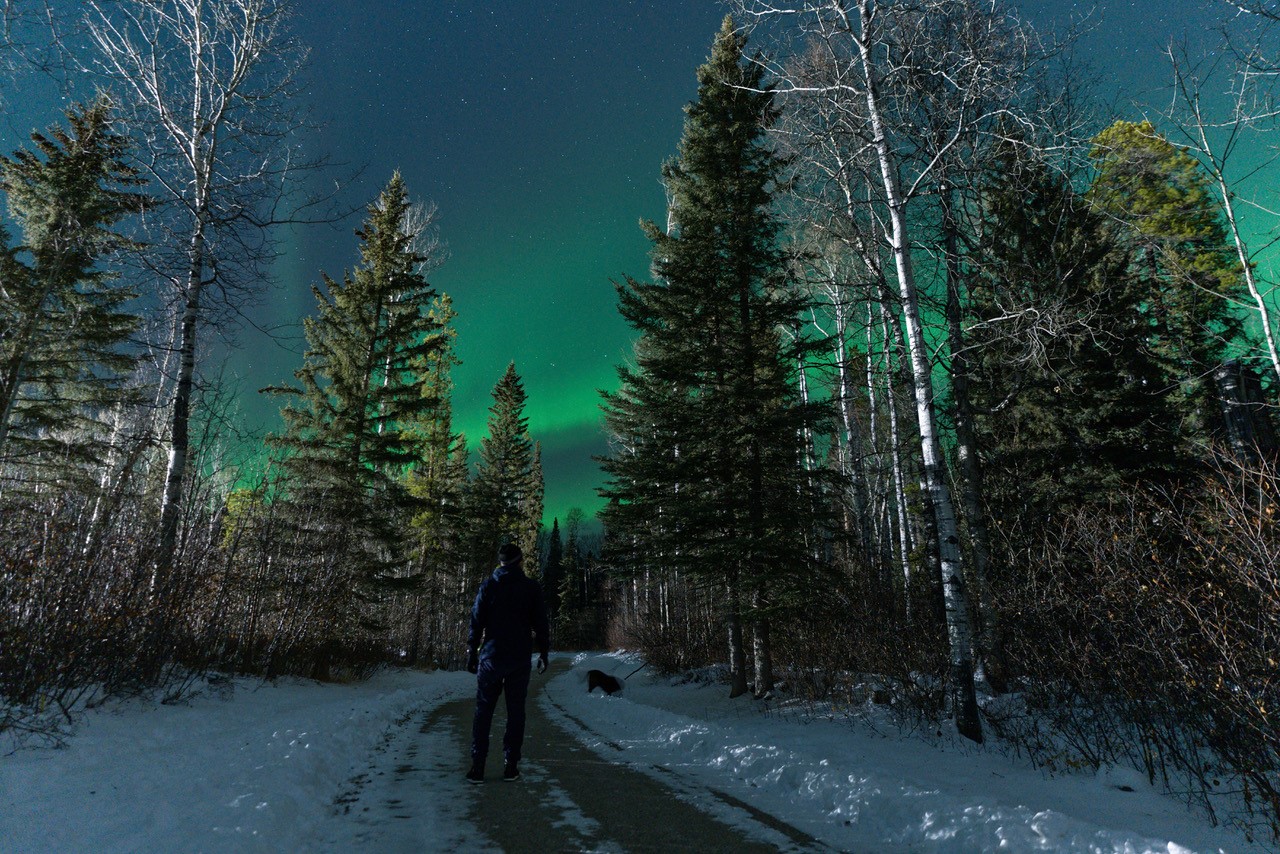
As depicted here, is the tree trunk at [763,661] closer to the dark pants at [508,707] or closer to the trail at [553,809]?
the trail at [553,809]

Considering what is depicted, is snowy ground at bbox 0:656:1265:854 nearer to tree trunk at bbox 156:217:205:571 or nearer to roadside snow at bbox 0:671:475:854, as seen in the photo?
roadside snow at bbox 0:671:475:854

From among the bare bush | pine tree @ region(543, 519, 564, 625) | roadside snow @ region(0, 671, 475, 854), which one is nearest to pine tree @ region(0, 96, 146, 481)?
roadside snow @ region(0, 671, 475, 854)

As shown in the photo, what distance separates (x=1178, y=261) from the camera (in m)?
11.2

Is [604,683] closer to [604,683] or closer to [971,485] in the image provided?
[604,683]

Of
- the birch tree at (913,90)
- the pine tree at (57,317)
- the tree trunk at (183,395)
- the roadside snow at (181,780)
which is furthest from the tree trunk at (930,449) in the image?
the pine tree at (57,317)

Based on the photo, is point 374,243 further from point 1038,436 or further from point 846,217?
point 1038,436

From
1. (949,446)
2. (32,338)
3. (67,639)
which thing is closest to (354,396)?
(32,338)

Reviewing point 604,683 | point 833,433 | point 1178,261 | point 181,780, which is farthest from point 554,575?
point 181,780

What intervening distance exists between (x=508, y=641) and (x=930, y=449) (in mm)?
5617

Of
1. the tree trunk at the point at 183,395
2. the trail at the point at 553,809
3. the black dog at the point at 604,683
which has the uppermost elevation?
the tree trunk at the point at 183,395

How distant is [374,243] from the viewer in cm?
2070

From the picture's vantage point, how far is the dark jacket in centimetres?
609

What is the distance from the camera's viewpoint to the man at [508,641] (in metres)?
5.88

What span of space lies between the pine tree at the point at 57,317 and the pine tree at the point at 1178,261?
21588mm
